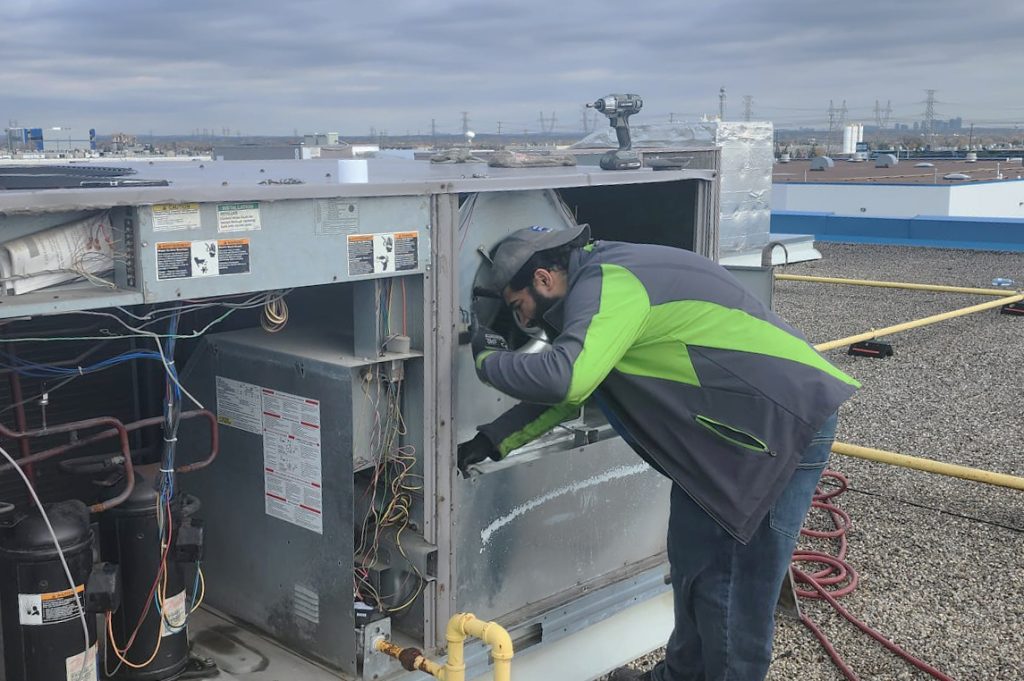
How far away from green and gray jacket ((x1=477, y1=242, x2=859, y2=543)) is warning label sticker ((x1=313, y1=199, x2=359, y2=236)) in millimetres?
558

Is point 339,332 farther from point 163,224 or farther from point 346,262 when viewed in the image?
point 163,224

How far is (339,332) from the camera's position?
3.39m

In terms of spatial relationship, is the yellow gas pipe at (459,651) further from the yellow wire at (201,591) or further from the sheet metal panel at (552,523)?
the yellow wire at (201,591)

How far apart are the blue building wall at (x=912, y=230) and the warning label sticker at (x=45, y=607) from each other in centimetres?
1679

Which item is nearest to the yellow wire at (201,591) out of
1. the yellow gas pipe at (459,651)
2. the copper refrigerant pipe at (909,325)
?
the yellow gas pipe at (459,651)

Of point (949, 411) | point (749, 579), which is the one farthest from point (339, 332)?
point (949, 411)

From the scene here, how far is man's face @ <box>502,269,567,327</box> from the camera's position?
10.1 ft

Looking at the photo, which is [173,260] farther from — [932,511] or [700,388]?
[932,511]

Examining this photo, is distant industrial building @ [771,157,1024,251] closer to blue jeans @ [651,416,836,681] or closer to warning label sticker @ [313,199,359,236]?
blue jeans @ [651,416,836,681]

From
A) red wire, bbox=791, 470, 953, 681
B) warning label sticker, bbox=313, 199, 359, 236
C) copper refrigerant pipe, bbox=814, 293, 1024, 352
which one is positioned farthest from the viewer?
copper refrigerant pipe, bbox=814, 293, 1024, 352

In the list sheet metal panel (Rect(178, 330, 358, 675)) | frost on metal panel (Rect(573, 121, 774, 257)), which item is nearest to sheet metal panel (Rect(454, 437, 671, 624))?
sheet metal panel (Rect(178, 330, 358, 675))

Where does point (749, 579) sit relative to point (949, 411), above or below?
above

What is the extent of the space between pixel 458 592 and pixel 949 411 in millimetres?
5489

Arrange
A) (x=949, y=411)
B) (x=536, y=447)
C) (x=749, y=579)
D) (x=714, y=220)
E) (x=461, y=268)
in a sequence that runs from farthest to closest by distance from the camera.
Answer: (x=949, y=411) → (x=714, y=220) → (x=536, y=447) → (x=461, y=268) → (x=749, y=579)
